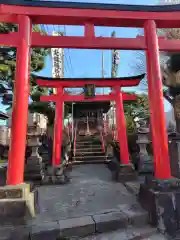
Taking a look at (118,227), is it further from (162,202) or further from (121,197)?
(121,197)

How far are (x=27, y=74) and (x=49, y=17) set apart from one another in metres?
1.31

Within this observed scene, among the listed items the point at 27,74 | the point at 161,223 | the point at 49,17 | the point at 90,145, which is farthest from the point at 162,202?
the point at 90,145

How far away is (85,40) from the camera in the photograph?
363 cm

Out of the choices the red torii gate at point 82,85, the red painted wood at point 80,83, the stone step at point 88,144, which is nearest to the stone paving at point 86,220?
the red torii gate at point 82,85

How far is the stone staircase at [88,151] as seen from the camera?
10.3 metres

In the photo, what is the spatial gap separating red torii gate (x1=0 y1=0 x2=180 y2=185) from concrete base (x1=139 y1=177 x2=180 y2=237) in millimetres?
214

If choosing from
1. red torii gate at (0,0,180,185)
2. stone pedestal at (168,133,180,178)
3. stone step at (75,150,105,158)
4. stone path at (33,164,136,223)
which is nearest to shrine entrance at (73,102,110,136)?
stone step at (75,150,105,158)

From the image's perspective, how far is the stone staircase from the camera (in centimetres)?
1031

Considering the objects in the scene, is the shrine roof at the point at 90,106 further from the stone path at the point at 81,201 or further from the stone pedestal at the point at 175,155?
the stone pedestal at the point at 175,155

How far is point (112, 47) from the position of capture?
370 cm

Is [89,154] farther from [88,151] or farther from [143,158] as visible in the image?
[143,158]

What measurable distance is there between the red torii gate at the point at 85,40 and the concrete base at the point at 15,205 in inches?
7.7

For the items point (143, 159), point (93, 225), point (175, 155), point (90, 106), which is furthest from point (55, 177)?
point (90, 106)

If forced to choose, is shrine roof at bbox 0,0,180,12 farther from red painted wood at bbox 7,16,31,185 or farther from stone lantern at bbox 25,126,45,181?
stone lantern at bbox 25,126,45,181
